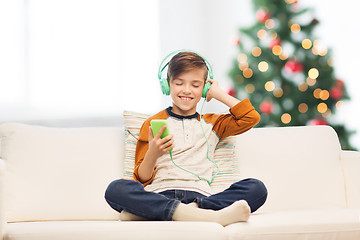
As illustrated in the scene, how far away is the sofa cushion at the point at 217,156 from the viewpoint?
1.98m

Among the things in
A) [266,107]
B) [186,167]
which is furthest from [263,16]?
[186,167]

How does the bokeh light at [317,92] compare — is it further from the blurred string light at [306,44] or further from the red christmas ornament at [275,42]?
the red christmas ornament at [275,42]

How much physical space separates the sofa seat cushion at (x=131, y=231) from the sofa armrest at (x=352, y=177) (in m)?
0.83

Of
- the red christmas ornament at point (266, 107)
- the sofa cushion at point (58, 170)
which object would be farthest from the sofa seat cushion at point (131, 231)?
the red christmas ornament at point (266, 107)

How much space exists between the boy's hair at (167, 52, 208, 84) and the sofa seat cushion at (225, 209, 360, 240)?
683 millimetres

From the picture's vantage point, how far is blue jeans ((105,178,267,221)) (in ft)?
5.25

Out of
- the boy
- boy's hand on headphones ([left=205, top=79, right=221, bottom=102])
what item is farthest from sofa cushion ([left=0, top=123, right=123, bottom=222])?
boy's hand on headphones ([left=205, top=79, right=221, bottom=102])

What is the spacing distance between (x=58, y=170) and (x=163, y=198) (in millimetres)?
595

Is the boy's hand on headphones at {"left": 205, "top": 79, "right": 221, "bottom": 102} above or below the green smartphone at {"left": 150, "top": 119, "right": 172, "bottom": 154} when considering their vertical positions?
above

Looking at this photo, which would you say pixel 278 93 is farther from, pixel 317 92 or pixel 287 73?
pixel 317 92

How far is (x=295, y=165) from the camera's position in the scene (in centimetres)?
208

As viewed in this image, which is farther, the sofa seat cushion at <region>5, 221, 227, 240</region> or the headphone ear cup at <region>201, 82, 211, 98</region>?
the headphone ear cup at <region>201, 82, 211, 98</region>

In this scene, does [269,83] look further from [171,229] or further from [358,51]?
[171,229]

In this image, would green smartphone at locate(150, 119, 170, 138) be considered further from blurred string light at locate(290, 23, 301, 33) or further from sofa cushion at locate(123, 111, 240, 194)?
blurred string light at locate(290, 23, 301, 33)
